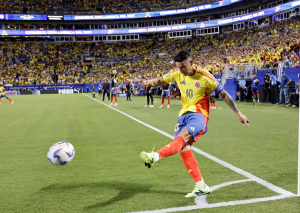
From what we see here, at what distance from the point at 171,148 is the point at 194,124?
551 mm

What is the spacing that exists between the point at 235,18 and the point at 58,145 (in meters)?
50.5

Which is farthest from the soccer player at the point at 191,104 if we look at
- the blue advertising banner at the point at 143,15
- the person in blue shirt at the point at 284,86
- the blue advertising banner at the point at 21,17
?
the blue advertising banner at the point at 21,17

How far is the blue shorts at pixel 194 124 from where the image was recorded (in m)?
3.73

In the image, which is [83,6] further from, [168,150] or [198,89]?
[168,150]

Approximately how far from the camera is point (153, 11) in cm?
5906

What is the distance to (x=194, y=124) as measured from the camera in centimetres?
375

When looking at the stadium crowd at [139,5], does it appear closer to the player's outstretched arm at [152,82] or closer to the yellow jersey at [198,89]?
the player's outstretched arm at [152,82]

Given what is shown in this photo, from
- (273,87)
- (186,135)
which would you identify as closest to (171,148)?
(186,135)

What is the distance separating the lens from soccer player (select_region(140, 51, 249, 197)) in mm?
3709

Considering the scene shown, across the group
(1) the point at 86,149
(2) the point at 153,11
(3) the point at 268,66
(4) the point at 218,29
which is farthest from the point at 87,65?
(1) the point at 86,149

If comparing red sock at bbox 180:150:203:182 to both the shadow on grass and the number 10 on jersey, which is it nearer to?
the shadow on grass

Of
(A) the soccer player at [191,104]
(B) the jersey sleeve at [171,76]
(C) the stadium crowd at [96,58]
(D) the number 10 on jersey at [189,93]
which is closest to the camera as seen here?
(A) the soccer player at [191,104]

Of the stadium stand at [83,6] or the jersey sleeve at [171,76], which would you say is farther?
the stadium stand at [83,6]

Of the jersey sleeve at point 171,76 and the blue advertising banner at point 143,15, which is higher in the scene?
the blue advertising banner at point 143,15
